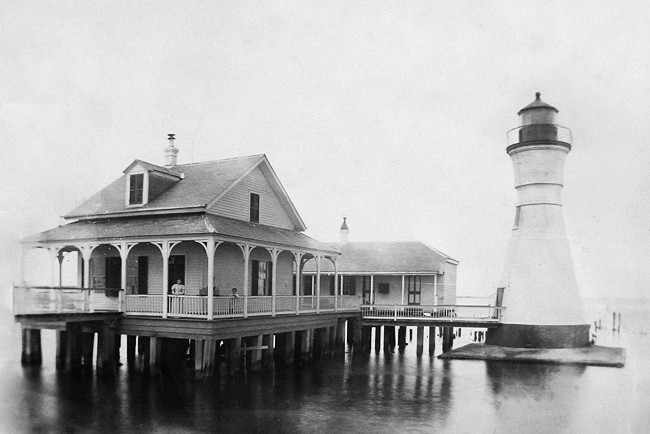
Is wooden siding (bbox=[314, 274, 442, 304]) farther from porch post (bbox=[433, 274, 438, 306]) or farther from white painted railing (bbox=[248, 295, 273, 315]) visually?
white painted railing (bbox=[248, 295, 273, 315])

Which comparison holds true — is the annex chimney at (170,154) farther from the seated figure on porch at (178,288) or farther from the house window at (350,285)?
the house window at (350,285)

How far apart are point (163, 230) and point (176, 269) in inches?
94.1

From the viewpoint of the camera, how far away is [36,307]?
2122 centimetres

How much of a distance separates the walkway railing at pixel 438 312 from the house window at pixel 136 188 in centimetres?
1266

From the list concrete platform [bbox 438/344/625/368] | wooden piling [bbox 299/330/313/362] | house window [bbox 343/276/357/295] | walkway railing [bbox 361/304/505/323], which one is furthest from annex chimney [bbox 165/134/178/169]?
concrete platform [bbox 438/344/625/368]

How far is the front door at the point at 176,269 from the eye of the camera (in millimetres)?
23500

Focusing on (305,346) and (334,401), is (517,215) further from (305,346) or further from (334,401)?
(334,401)

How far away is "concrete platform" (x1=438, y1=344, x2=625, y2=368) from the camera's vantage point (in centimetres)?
2702

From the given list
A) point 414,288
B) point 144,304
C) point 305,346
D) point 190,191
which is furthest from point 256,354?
point 414,288

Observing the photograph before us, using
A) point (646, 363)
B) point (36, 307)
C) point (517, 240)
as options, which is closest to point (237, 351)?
point (36, 307)

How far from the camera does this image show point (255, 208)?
87.9 ft

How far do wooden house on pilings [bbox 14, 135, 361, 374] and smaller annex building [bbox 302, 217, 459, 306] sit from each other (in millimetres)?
6226

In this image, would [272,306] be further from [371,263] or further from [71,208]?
[371,263]

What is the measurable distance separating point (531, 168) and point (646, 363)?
10662 millimetres
